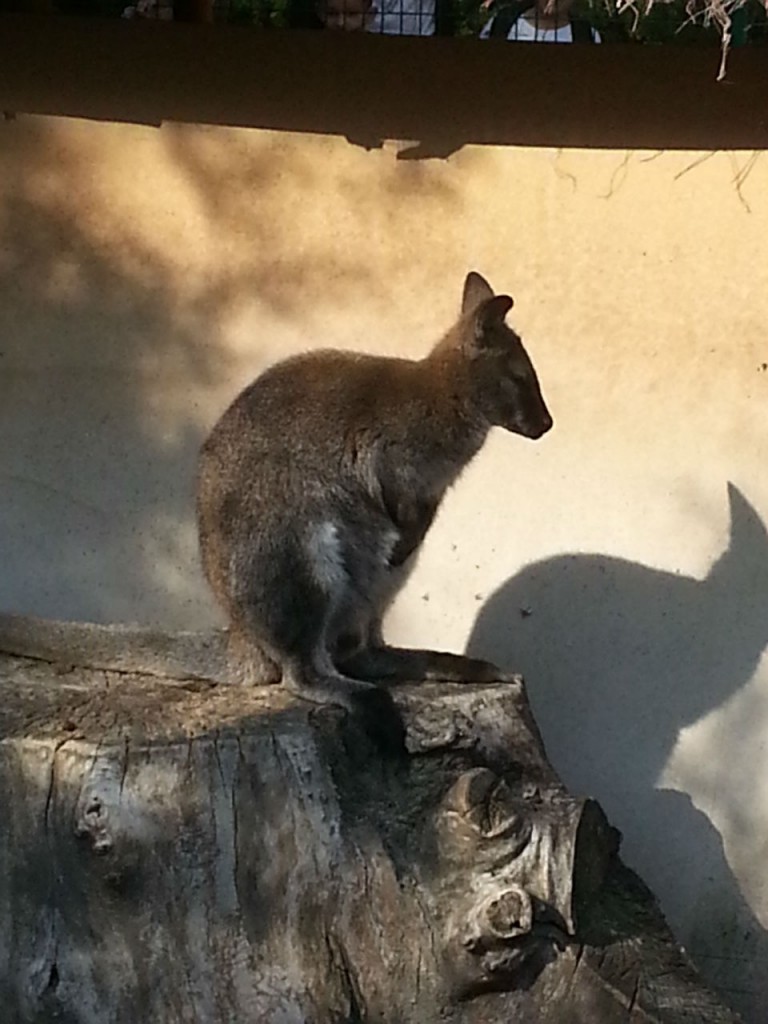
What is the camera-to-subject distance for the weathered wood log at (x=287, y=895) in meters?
2.96

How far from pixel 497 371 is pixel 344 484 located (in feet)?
1.54

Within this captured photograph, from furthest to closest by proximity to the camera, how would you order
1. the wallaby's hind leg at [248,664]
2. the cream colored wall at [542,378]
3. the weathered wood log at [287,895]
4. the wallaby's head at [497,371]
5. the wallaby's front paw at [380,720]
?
the cream colored wall at [542,378], the wallaby's head at [497,371], the wallaby's hind leg at [248,664], the wallaby's front paw at [380,720], the weathered wood log at [287,895]

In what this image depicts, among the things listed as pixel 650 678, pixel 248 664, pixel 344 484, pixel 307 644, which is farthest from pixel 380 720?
pixel 650 678

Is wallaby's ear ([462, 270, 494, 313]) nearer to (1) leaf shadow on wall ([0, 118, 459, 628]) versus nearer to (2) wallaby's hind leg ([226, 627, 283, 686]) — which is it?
(1) leaf shadow on wall ([0, 118, 459, 628])

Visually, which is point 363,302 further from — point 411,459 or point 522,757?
point 522,757

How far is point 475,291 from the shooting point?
11.7 ft

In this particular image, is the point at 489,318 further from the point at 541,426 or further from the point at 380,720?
the point at 380,720

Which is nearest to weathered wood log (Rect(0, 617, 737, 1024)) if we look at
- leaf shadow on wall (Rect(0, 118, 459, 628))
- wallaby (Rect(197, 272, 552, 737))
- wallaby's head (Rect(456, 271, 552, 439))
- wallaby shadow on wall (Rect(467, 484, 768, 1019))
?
wallaby (Rect(197, 272, 552, 737))

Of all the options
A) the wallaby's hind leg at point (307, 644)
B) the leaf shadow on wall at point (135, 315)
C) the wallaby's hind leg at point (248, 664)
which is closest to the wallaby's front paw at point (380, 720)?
the wallaby's hind leg at point (307, 644)

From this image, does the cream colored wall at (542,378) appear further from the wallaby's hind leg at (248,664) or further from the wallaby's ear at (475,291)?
the wallaby's hind leg at (248,664)

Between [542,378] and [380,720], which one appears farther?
[542,378]

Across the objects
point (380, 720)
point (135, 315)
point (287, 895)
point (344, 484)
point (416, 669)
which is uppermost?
point (135, 315)

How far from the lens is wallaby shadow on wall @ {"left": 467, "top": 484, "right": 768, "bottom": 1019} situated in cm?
425

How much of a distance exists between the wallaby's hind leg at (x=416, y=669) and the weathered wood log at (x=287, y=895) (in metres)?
0.47
